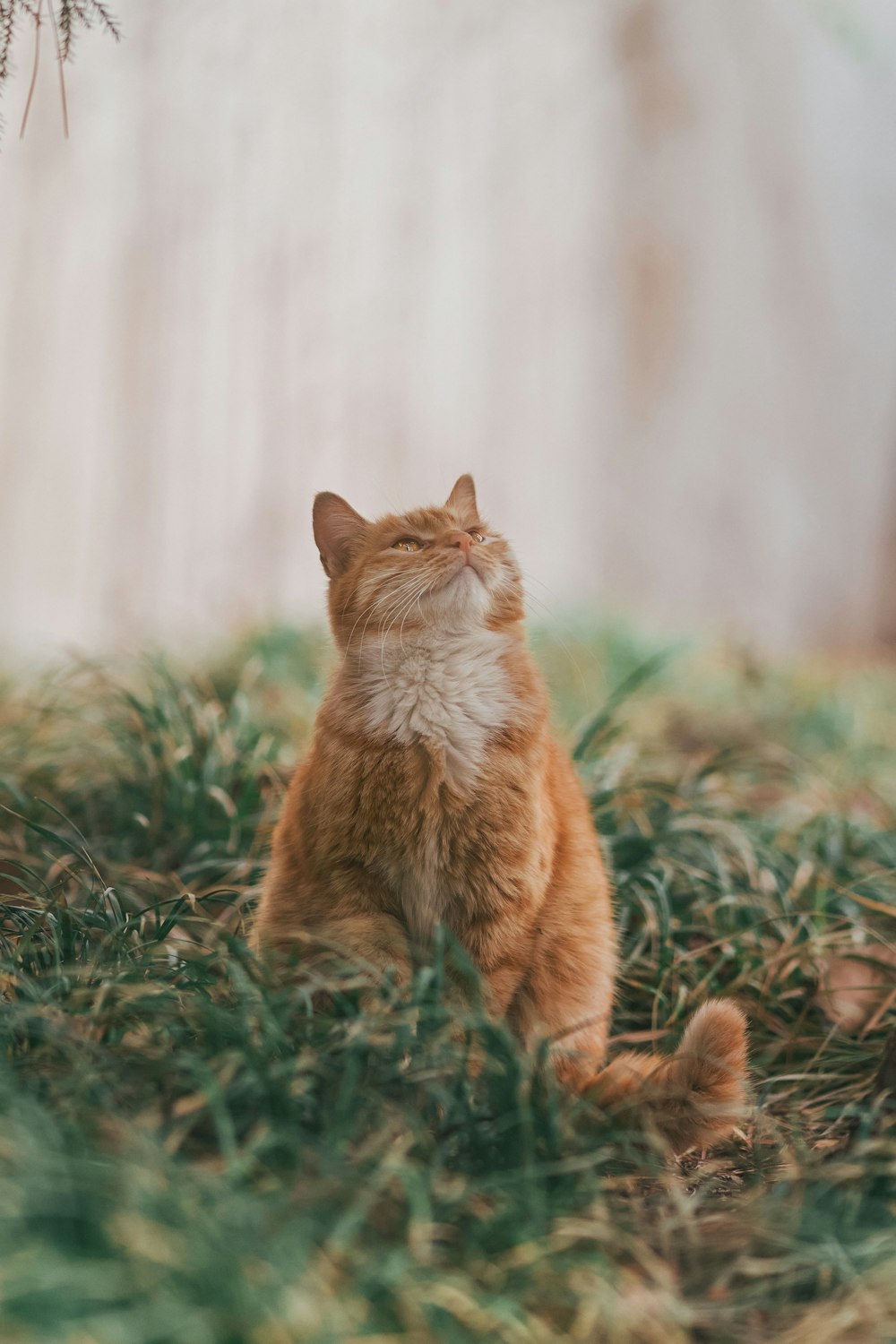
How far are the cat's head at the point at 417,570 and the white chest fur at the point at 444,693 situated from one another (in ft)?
0.11

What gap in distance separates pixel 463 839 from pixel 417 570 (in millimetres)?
478

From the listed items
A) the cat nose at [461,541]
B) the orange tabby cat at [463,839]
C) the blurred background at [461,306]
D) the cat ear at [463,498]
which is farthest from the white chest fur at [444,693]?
the blurred background at [461,306]

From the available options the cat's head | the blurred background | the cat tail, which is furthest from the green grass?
the blurred background

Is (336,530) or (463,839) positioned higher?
(336,530)

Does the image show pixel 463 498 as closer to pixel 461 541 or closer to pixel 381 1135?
pixel 461 541

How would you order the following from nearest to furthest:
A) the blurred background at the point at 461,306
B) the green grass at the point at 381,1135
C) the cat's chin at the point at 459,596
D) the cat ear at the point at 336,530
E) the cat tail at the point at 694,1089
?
the green grass at the point at 381,1135 < the cat tail at the point at 694,1089 < the cat's chin at the point at 459,596 < the cat ear at the point at 336,530 < the blurred background at the point at 461,306

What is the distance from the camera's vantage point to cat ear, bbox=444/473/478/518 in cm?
210

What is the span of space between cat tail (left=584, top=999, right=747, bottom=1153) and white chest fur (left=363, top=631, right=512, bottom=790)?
0.51 meters

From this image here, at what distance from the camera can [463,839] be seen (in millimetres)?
1729

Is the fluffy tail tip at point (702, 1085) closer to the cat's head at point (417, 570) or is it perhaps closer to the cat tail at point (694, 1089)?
the cat tail at point (694, 1089)

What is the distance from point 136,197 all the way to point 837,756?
4107 mm

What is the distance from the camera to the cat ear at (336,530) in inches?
80.7

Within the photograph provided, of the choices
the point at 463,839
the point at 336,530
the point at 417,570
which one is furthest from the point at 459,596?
the point at 463,839

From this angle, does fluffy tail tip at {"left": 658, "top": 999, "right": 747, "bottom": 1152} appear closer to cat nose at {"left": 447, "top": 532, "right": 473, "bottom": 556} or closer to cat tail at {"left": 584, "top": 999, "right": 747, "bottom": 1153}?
cat tail at {"left": 584, "top": 999, "right": 747, "bottom": 1153}
